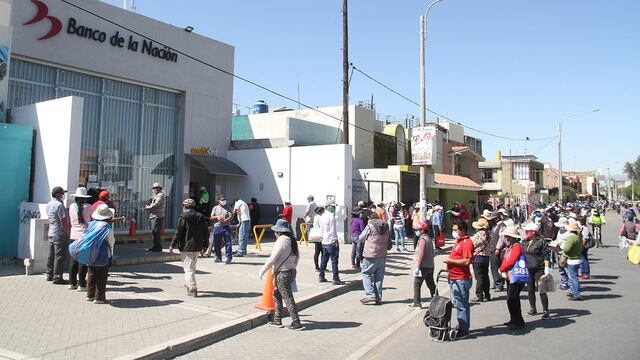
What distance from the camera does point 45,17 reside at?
14.1 metres

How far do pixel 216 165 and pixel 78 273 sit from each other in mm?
10065

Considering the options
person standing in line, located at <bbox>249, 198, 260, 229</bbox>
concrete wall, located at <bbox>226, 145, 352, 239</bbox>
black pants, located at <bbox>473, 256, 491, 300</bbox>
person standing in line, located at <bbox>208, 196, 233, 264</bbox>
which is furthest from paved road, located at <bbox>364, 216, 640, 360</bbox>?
person standing in line, located at <bbox>249, 198, 260, 229</bbox>

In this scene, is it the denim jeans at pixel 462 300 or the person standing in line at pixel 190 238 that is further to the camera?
the person standing in line at pixel 190 238

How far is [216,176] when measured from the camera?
2022 centimetres

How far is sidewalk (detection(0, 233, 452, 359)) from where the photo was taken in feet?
19.0

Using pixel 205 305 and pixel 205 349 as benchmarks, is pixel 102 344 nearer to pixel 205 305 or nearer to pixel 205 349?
pixel 205 349

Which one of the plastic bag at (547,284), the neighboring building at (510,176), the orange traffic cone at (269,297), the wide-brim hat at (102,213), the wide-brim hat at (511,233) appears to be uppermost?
the neighboring building at (510,176)

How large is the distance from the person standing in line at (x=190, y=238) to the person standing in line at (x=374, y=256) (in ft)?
9.65

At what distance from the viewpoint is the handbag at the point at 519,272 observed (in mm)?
7188

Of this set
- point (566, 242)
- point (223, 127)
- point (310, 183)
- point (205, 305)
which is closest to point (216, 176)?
point (223, 127)

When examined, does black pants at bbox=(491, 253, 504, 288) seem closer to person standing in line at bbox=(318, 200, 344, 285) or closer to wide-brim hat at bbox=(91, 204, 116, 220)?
person standing in line at bbox=(318, 200, 344, 285)

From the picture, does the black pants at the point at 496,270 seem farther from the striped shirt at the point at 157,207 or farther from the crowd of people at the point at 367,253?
the striped shirt at the point at 157,207

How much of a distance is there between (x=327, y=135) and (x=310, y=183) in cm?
650

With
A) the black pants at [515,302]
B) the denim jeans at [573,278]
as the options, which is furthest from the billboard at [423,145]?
the black pants at [515,302]
